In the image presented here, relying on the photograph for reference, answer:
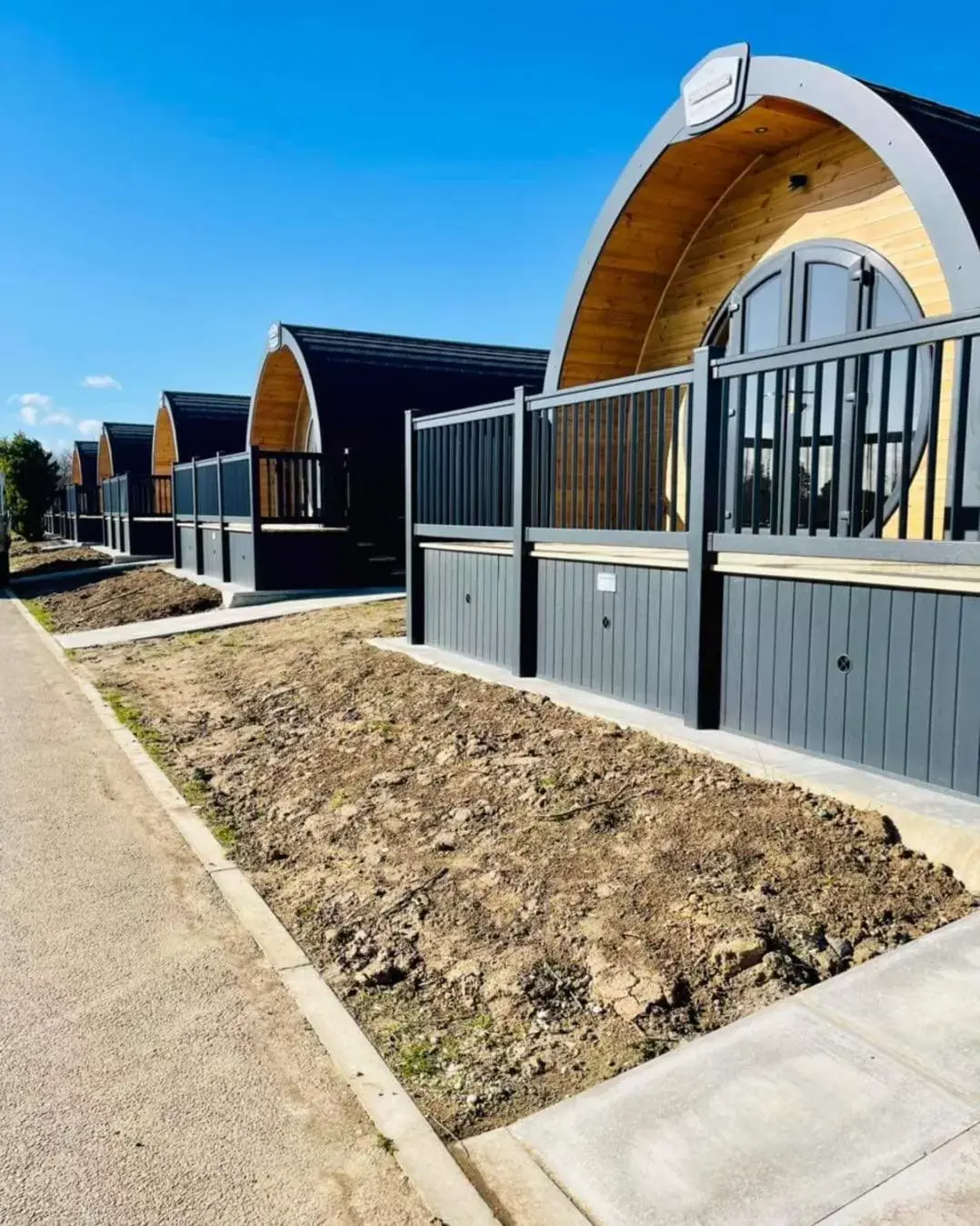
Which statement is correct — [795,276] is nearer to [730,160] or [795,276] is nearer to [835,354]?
[730,160]

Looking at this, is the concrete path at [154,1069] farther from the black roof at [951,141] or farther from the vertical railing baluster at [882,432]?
the black roof at [951,141]

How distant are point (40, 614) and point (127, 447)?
1790 centimetres

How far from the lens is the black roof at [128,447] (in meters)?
33.1

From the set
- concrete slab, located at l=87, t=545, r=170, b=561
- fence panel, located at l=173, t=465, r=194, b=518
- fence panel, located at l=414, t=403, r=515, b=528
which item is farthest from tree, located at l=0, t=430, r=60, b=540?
fence panel, located at l=414, t=403, r=515, b=528

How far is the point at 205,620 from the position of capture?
1395 cm

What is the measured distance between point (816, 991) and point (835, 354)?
10.3 feet

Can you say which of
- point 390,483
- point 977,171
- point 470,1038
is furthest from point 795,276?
point 390,483

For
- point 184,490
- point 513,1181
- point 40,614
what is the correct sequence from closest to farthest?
point 513,1181, point 40,614, point 184,490

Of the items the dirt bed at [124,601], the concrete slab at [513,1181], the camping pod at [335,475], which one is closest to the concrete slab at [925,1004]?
the concrete slab at [513,1181]

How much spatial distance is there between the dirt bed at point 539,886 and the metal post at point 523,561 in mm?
782

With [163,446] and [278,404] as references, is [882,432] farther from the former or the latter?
[163,446]

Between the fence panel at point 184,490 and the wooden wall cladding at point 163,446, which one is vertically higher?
the wooden wall cladding at point 163,446

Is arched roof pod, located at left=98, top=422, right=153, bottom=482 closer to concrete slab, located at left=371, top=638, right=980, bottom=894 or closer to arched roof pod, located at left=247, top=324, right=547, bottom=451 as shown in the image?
arched roof pod, located at left=247, top=324, right=547, bottom=451

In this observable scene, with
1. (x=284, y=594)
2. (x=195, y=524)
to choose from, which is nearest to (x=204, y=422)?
(x=195, y=524)
